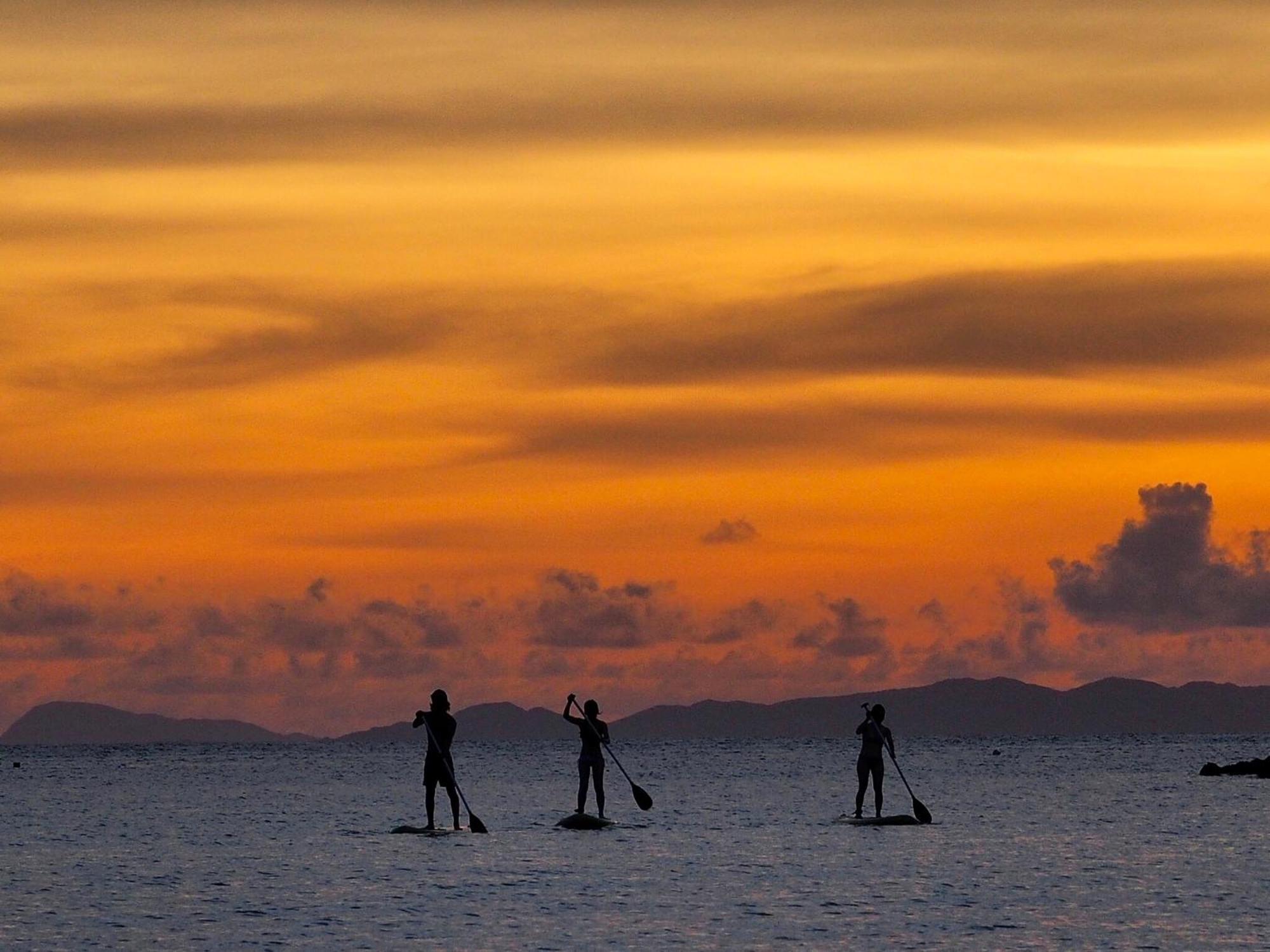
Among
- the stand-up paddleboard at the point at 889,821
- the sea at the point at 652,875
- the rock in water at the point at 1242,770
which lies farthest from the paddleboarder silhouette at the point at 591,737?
the rock in water at the point at 1242,770

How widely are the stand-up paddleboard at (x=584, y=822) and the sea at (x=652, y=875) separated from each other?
30cm

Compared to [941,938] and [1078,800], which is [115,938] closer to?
[941,938]

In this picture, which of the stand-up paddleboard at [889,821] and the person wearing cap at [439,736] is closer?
the person wearing cap at [439,736]

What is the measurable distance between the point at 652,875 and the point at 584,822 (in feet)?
36.7

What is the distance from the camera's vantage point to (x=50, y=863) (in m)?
42.4

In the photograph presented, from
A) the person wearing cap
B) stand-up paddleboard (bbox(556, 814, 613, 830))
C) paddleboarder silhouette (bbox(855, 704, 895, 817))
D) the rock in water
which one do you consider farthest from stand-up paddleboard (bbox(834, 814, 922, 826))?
the rock in water

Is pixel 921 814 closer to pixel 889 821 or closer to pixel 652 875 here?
pixel 889 821

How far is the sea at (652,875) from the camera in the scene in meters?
28.5

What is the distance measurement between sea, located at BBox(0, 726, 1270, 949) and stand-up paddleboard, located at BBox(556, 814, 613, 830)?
11.7 inches

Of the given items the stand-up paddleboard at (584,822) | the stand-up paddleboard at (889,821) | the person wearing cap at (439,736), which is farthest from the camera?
the stand-up paddleboard at (889,821)

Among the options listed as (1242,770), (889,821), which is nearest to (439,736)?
(889,821)

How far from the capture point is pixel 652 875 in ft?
120

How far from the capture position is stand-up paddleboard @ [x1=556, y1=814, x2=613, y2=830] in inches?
1866

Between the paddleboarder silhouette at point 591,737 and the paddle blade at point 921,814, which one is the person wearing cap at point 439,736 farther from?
the paddle blade at point 921,814
